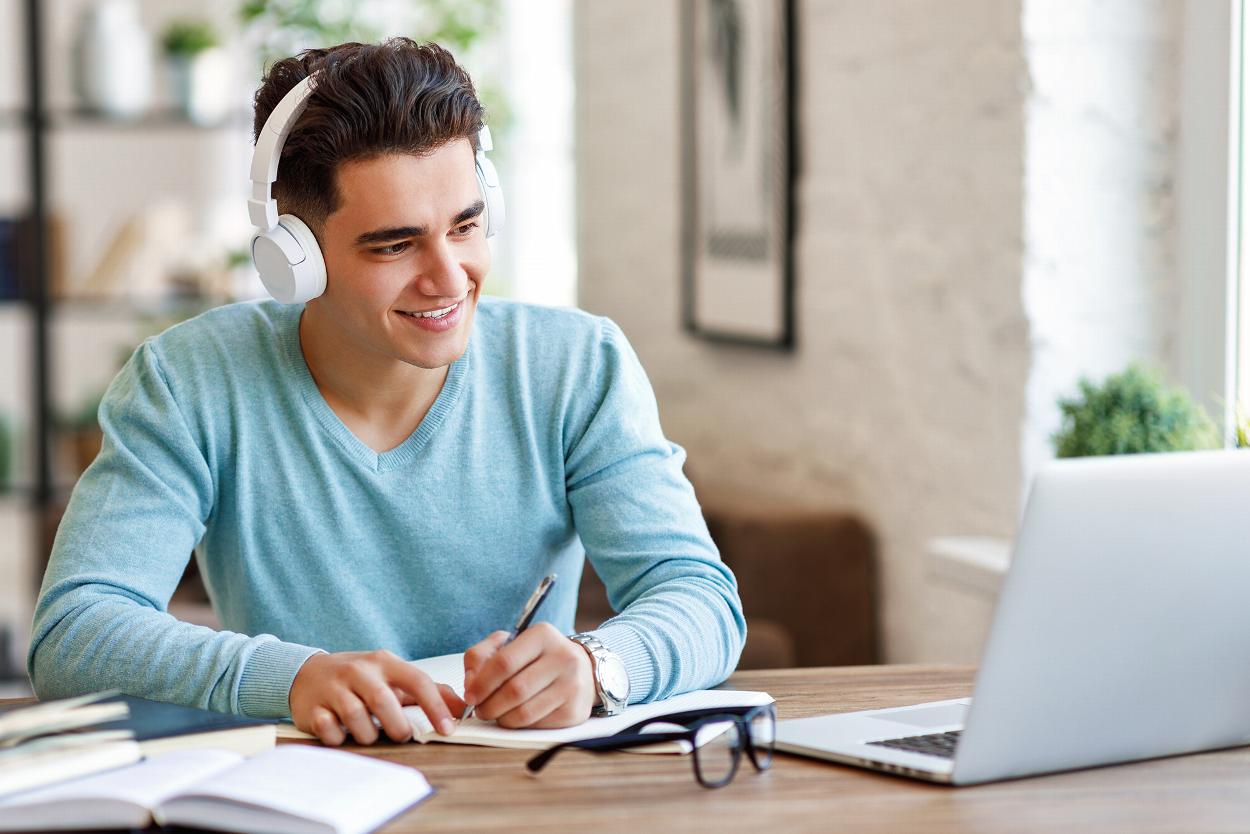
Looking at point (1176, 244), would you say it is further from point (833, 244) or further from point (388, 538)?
point (388, 538)

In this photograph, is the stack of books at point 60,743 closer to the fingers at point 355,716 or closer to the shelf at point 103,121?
the fingers at point 355,716

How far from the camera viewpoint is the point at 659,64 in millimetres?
4059

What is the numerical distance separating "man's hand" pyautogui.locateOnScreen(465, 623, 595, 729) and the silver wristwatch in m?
0.02

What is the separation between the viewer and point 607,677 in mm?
1390

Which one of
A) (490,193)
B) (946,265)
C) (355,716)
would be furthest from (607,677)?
(946,265)

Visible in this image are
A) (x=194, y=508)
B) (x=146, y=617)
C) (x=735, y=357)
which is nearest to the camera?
(x=146, y=617)

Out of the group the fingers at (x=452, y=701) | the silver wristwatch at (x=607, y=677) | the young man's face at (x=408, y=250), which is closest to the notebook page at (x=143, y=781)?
the fingers at (x=452, y=701)

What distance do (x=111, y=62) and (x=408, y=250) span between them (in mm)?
3123

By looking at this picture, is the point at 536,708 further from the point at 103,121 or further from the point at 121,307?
the point at 103,121

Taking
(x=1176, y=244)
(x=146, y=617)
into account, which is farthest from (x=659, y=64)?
(x=146, y=617)

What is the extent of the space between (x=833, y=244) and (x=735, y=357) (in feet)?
1.82

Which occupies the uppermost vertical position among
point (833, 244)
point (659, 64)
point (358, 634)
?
point (659, 64)

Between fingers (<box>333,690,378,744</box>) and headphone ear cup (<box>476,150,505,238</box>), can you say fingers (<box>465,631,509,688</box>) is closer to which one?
fingers (<box>333,690,378,744</box>)

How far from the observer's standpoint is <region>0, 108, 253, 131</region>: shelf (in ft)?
14.5
